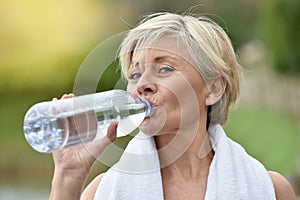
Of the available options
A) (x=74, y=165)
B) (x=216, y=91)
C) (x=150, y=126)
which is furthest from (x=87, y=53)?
(x=74, y=165)

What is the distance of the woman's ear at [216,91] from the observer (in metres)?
1.61

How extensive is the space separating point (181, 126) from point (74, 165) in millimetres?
282

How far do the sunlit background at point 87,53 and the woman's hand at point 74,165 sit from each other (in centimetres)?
491

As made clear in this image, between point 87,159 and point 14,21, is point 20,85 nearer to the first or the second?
point 14,21

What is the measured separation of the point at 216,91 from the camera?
5.32 feet

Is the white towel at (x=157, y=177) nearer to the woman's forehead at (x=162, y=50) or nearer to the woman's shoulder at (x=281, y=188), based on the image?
the woman's shoulder at (x=281, y=188)

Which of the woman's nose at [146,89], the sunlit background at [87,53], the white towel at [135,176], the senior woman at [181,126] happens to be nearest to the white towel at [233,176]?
the senior woman at [181,126]

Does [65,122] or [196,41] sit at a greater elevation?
[196,41]

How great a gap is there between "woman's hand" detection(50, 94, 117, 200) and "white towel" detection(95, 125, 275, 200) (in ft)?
0.59

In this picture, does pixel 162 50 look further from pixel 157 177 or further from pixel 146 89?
pixel 157 177

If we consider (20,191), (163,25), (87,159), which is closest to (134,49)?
(163,25)

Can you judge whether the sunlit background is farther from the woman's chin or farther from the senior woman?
the woman's chin

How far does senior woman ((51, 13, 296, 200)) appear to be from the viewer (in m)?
1.52

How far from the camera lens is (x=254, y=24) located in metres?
7.75
